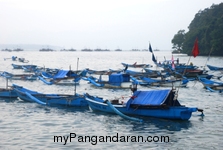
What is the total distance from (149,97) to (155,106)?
82cm

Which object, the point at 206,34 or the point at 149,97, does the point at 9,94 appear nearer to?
the point at 149,97

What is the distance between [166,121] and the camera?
58.4 ft

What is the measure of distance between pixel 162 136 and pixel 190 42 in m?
83.3

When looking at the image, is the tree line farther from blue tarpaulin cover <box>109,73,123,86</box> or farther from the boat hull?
the boat hull

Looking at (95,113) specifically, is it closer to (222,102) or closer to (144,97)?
(144,97)

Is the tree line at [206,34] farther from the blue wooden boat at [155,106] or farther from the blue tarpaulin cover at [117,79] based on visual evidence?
the blue wooden boat at [155,106]

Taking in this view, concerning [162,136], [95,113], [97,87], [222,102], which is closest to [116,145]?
[162,136]

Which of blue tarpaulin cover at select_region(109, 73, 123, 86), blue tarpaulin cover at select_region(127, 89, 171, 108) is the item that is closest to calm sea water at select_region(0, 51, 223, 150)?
blue tarpaulin cover at select_region(127, 89, 171, 108)

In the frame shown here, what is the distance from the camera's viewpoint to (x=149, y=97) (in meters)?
18.6

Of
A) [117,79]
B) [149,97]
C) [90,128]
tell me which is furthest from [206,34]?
[90,128]

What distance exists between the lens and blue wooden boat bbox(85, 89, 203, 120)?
17578 millimetres

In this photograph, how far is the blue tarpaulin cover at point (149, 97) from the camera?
18016 mm

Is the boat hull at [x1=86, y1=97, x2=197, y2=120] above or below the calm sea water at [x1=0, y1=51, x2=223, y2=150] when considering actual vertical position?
above

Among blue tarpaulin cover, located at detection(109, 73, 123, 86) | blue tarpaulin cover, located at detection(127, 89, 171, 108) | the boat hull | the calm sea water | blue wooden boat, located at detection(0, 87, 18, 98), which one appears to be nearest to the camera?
the calm sea water
